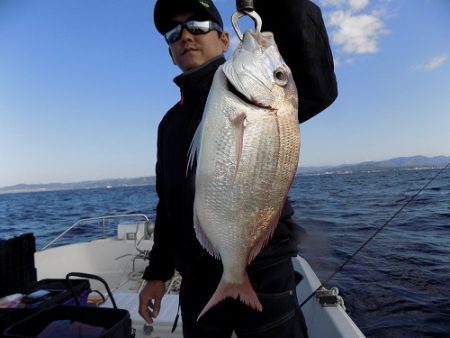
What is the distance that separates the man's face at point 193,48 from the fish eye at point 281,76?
0.68m

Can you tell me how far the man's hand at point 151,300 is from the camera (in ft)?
7.16

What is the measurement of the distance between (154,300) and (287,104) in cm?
155

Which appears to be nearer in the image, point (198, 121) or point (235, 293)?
point (235, 293)

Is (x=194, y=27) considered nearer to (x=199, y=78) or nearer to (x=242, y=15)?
(x=199, y=78)

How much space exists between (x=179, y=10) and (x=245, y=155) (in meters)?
1.06

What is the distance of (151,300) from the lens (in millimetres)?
2219

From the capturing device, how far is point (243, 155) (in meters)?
1.36

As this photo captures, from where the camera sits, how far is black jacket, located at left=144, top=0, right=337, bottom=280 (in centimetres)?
155

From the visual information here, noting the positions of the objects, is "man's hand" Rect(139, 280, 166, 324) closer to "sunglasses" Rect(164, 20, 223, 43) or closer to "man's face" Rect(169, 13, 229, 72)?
"man's face" Rect(169, 13, 229, 72)

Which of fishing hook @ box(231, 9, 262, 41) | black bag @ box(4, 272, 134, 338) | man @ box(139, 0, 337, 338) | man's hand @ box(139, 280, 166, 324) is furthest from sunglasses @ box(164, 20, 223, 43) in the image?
black bag @ box(4, 272, 134, 338)

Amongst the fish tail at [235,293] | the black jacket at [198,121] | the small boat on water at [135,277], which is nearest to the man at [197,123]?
the black jacket at [198,121]

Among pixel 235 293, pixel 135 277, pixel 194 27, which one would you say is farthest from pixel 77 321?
pixel 135 277

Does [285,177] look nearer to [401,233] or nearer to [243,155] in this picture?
[243,155]

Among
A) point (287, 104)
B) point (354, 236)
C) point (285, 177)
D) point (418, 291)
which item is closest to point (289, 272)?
point (285, 177)
